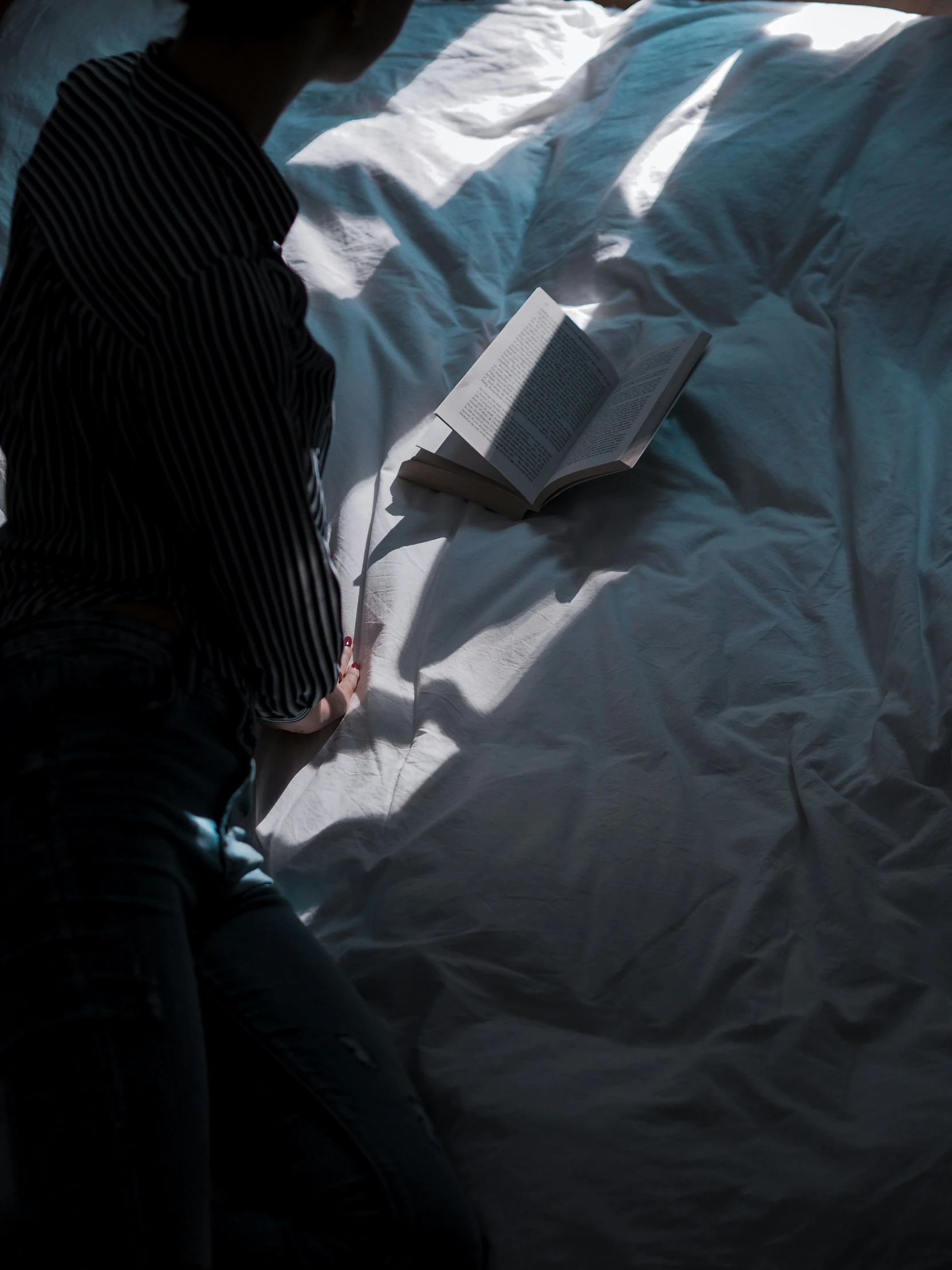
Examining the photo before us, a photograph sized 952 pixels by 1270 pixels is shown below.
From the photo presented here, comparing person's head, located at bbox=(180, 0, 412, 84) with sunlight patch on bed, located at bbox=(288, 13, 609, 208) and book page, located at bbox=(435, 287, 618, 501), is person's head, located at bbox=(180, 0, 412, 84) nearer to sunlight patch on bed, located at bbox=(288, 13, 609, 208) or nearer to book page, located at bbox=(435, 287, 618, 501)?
book page, located at bbox=(435, 287, 618, 501)

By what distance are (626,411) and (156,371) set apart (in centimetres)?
73

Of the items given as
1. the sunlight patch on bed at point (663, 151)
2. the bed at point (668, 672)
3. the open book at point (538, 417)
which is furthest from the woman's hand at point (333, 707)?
the sunlight patch on bed at point (663, 151)

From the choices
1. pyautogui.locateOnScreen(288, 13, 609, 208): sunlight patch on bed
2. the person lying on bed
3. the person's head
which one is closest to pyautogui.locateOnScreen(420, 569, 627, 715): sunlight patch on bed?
the person lying on bed

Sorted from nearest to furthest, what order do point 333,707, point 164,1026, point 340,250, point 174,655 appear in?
point 164,1026
point 174,655
point 333,707
point 340,250

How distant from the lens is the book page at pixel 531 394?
4.22 feet

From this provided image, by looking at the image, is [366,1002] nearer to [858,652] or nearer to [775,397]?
[858,652]

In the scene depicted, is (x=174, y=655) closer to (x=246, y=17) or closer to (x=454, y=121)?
(x=246, y=17)

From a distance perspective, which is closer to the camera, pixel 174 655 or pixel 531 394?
pixel 174 655

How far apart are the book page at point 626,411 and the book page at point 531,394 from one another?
0.03 m

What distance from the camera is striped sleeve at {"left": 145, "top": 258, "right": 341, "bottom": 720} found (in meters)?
0.70

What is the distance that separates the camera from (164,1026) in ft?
2.20

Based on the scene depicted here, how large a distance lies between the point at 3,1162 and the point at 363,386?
995mm

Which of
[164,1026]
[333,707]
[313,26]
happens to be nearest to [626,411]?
[333,707]

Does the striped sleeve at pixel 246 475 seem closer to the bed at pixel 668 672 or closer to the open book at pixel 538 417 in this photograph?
the bed at pixel 668 672
